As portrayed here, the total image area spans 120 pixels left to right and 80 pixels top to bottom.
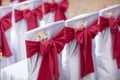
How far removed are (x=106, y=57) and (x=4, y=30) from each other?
A: 45.7 inches

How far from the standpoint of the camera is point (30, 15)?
10.2ft

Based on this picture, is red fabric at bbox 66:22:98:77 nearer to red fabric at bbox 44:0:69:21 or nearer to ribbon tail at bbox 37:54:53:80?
ribbon tail at bbox 37:54:53:80

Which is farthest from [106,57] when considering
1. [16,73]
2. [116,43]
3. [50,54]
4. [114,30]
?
[16,73]

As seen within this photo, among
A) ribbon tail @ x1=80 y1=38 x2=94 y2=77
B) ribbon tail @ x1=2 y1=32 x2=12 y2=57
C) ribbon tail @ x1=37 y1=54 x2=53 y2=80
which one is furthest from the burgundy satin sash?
ribbon tail @ x1=2 y1=32 x2=12 y2=57

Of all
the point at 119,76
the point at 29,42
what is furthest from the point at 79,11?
the point at 29,42

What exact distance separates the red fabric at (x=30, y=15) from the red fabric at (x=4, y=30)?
0.49 ft

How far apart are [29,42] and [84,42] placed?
0.60m

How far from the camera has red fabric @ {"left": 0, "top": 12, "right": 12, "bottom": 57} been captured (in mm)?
2887

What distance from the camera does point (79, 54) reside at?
96.1 inches

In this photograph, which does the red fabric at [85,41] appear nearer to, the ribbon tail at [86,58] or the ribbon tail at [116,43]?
the ribbon tail at [86,58]

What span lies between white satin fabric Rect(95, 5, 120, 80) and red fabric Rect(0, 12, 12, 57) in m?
1.00

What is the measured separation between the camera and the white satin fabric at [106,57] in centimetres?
263

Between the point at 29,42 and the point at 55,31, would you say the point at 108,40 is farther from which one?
the point at 29,42

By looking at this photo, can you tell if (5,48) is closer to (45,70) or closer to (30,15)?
(30,15)
